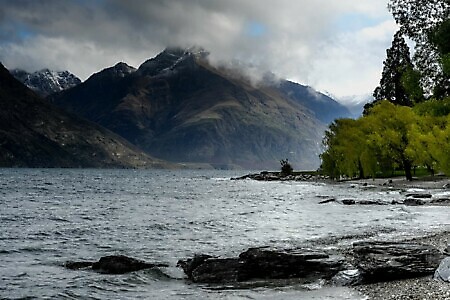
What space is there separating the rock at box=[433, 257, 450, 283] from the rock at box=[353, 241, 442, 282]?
1.03m

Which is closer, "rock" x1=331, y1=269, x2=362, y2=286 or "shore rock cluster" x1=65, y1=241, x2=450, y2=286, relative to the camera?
"shore rock cluster" x1=65, y1=241, x2=450, y2=286

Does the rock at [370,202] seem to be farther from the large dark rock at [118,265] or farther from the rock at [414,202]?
the large dark rock at [118,265]

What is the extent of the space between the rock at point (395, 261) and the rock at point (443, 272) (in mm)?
1029

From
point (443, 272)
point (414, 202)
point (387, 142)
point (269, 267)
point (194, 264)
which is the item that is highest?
point (387, 142)

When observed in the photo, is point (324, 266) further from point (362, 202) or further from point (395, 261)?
point (362, 202)

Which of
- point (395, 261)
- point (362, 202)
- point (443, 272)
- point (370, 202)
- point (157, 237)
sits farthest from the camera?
point (362, 202)

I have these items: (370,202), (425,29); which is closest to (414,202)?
(370,202)

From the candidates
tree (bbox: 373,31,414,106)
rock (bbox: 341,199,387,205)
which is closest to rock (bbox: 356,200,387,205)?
rock (bbox: 341,199,387,205)

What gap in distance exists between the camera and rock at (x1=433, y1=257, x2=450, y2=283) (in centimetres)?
1486

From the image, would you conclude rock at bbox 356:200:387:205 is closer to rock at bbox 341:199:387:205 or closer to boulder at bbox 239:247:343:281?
rock at bbox 341:199:387:205

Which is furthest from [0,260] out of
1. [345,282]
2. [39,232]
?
[345,282]

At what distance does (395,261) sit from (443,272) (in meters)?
1.97

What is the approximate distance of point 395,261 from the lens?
16891 mm

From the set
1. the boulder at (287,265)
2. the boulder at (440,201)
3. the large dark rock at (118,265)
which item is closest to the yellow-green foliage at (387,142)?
the boulder at (440,201)
